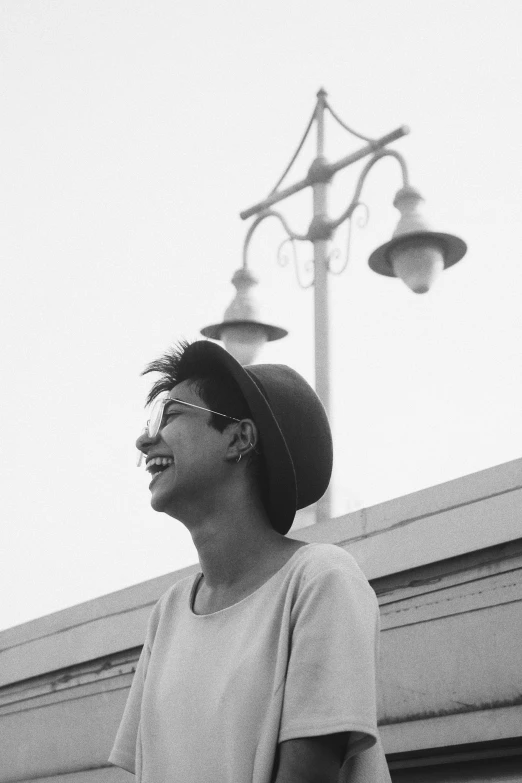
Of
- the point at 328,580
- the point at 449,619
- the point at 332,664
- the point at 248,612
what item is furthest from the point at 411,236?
the point at 332,664

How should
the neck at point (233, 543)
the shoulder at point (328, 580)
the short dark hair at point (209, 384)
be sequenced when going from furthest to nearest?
the short dark hair at point (209, 384), the neck at point (233, 543), the shoulder at point (328, 580)

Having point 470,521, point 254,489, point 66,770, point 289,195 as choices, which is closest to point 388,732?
point 470,521

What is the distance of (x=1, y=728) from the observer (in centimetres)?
556

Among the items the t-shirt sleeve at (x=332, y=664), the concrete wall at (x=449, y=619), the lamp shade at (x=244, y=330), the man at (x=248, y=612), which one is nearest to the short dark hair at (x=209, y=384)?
the man at (x=248, y=612)

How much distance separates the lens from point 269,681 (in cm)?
226

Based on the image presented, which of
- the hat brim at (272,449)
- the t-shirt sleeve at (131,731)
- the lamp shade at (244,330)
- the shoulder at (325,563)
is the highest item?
the lamp shade at (244,330)

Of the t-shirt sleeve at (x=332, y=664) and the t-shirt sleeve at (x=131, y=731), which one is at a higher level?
the t-shirt sleeve at (x=332, y=664)

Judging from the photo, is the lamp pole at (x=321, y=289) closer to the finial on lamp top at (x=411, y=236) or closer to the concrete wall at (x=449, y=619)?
the finial on lamp top at (x=411, y=236)

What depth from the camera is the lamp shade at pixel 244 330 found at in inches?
356

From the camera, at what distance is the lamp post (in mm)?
8109

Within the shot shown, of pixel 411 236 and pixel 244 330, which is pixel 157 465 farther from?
pixel 244 330

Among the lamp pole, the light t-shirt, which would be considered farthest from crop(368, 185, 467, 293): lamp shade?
the light t-shirt

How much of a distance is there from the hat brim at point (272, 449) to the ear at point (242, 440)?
19 millimetres

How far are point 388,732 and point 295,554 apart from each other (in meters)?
1.29
